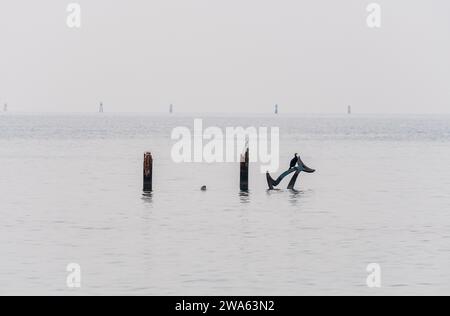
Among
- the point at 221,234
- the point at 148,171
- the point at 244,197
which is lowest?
the point at 221,234

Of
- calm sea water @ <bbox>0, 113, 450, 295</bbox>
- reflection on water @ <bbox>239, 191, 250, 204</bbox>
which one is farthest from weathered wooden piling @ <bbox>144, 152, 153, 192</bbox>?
reflection on water @ <bbox>239, 191, 250, 204</bbox>

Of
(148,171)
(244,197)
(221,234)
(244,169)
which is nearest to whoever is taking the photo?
(221,234)

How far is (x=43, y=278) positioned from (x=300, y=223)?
14703mm

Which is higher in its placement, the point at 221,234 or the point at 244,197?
the point at 244,197

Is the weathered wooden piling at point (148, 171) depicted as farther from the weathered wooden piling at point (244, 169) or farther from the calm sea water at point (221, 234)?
the weathered wooden piling at point (244, 169)

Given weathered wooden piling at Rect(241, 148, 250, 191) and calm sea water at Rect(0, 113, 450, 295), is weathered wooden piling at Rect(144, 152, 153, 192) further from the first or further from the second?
weathered wooden piling at Rect(241, 148, 250, 191)

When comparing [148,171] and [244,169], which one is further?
[244,169]

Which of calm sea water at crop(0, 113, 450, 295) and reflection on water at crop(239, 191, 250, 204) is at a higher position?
reflection on water at crop(239, 191, 250, 204)

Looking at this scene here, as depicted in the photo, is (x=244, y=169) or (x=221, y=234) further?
(x=244, y=169)

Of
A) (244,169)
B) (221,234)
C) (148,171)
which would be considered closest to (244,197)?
(244,169)

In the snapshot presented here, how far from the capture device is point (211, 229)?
40.0 metres

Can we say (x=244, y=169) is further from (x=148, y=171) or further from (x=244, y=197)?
(x=148, y=171)

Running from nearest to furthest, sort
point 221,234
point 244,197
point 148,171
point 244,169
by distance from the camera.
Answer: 1. point 221,234
2. point 148,171
3. point 244,169
4. point 244,197
